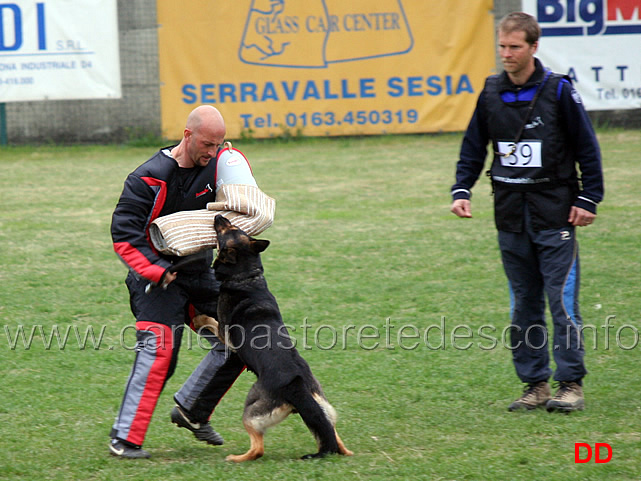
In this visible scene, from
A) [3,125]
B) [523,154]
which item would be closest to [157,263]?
[523,154]

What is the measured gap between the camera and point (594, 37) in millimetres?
14352

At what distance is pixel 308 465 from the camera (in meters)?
3.75

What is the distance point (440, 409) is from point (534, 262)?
3.17 feet

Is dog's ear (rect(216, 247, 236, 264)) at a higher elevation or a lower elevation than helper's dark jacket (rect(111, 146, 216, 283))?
lower

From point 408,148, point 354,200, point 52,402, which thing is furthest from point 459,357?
point 408,148

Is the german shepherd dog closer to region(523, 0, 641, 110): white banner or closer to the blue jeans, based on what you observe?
the blue jeans

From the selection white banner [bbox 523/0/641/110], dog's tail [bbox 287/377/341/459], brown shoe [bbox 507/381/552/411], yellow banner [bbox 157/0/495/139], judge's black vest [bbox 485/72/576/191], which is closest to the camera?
dog's tail [bbox 287/377/341/459]

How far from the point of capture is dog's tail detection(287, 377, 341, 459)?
148 inches

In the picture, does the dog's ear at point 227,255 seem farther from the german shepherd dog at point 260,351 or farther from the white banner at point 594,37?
the white banner at point 594,37

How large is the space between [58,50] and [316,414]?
11.8 metres

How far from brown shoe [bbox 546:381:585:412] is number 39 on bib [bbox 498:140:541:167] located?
1203mm

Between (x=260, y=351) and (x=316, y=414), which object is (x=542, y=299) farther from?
(x=260, y=351)

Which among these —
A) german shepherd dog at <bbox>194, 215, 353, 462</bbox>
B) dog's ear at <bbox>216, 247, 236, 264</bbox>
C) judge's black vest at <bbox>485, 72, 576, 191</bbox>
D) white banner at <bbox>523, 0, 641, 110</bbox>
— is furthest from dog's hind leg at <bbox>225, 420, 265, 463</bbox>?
white banner at <bbox>523, 0, 641, 110</bbox>

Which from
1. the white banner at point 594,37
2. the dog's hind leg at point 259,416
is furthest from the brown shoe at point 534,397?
the white banner at point 594,37
